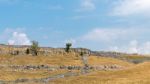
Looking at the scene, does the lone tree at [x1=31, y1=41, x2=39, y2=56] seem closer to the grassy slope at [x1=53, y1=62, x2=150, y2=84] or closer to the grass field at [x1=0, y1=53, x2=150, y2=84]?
the grass field at [x1=0, y1=53, x2=150, y2=84]

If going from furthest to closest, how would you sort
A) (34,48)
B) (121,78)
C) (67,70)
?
(34,48) → (67,70) → (121,78)

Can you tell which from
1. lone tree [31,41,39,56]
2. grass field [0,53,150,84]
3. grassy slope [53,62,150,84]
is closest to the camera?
grassy slope [53,62,150,84]

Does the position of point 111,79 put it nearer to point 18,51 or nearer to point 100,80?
point 100,80

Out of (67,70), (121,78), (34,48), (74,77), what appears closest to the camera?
(121,78)

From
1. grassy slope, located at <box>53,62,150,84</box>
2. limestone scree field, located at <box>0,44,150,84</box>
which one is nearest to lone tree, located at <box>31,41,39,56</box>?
limestone scree field, located at <box>0,44,150,84</box>

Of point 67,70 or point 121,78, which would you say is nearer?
point 121,78

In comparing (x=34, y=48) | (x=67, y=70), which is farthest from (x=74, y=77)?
(x=34, y=48)

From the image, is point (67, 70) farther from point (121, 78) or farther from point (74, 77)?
point (121, 78)

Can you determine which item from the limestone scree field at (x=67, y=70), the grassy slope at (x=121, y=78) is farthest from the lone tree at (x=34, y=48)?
the grassy slope at (x=121, y=78)

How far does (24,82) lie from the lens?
10894 centimetres

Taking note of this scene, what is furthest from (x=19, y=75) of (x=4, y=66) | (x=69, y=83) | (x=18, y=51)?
(x=18, y=51)

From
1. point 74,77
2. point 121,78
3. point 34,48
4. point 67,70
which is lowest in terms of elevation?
point 121,78

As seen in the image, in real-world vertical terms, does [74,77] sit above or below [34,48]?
below

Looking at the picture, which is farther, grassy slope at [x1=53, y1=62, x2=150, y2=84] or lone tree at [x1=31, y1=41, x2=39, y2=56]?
lone tree at [x1=31, y1=41, x2=39, y2=56]
